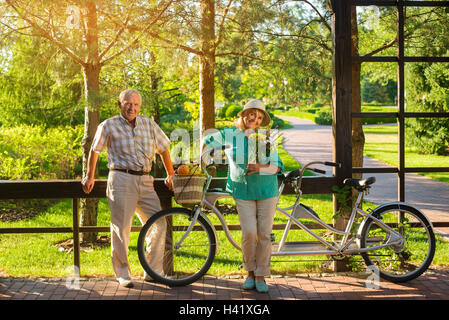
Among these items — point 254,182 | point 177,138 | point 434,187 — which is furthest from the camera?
point 434,187

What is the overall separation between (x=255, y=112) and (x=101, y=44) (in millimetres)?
4457

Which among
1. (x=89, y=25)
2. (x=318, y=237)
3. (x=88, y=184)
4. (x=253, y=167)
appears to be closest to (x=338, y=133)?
(x=318, y=237)

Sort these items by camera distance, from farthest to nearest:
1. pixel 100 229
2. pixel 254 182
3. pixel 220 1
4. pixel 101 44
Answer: pixel 220 1
pixel 101 44
pixel 100 229
pixel 254 182

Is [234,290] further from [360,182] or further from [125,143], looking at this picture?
[125,143]

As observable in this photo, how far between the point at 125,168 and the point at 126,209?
354 mm

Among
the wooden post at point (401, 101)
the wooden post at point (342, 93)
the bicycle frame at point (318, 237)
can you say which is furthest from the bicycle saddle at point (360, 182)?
the wooden post at point (401, 101)

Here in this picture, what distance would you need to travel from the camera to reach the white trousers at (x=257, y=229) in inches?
170

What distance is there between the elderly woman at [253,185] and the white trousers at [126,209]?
74cm

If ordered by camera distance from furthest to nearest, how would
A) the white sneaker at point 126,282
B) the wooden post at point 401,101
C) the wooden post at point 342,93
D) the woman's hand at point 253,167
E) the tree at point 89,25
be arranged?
1. the tree at point 89,25
2. the wooden post at point 401,101
3. the wooden post at point 342,93
4. the white sneaker at point 126,282
5. the woman's hand at point 253,167

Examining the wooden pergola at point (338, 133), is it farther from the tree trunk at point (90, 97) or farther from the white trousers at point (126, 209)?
the tree trunk at point (90, 97)

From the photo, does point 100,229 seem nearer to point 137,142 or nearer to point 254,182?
point 137,142

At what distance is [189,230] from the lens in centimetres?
446

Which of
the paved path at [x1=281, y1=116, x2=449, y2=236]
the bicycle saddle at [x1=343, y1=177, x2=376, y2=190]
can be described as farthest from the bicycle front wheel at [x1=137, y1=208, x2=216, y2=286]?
the paved path at [x1=281, y1=116, x2=449, y2=236]

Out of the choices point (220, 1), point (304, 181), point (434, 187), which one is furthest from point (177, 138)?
point (304, 181)
